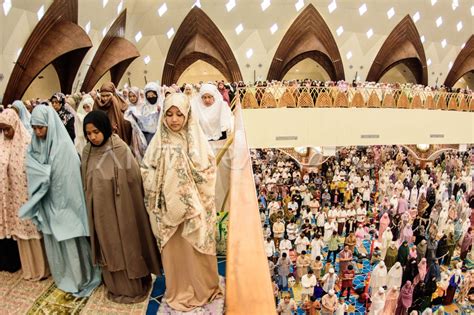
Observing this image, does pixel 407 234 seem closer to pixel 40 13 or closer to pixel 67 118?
pixel 67 118

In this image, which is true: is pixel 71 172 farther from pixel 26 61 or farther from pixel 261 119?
pixel 26 61

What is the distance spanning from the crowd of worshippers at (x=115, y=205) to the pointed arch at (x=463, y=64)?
21068mm

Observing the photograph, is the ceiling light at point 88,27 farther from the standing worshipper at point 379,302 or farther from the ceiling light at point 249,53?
the standing worshipper at point 379,302

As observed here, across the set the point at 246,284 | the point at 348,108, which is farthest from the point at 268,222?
the point at 246,284

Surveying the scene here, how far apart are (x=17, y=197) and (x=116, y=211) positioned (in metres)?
0.87

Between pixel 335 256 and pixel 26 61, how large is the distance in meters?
10.1

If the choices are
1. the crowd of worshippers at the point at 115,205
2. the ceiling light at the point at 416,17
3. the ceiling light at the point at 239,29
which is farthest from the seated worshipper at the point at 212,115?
the ceiling light at the point at 416,17

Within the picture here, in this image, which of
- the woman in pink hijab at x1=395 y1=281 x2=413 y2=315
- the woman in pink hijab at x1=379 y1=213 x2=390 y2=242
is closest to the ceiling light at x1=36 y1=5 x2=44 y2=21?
the woman in pink hijab at x1=379 y1=213 x2=390 y2=242

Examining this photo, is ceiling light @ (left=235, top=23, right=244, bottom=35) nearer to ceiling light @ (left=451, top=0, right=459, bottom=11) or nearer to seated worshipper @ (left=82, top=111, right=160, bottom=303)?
ceiling light @ (left=451, top=0, right=459, bottom=11)

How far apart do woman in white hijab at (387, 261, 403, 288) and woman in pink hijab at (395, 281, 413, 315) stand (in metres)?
0.19

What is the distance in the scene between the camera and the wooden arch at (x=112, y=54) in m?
13.2

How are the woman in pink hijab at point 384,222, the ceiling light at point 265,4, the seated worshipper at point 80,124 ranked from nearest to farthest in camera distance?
1. the seated worshipper at point 80,124
2. the woman in pink hijab at point 384,222
3. the ceiling light at point 265,4

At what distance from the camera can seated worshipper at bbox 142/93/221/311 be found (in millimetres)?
1799

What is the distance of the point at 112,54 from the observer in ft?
45.3
